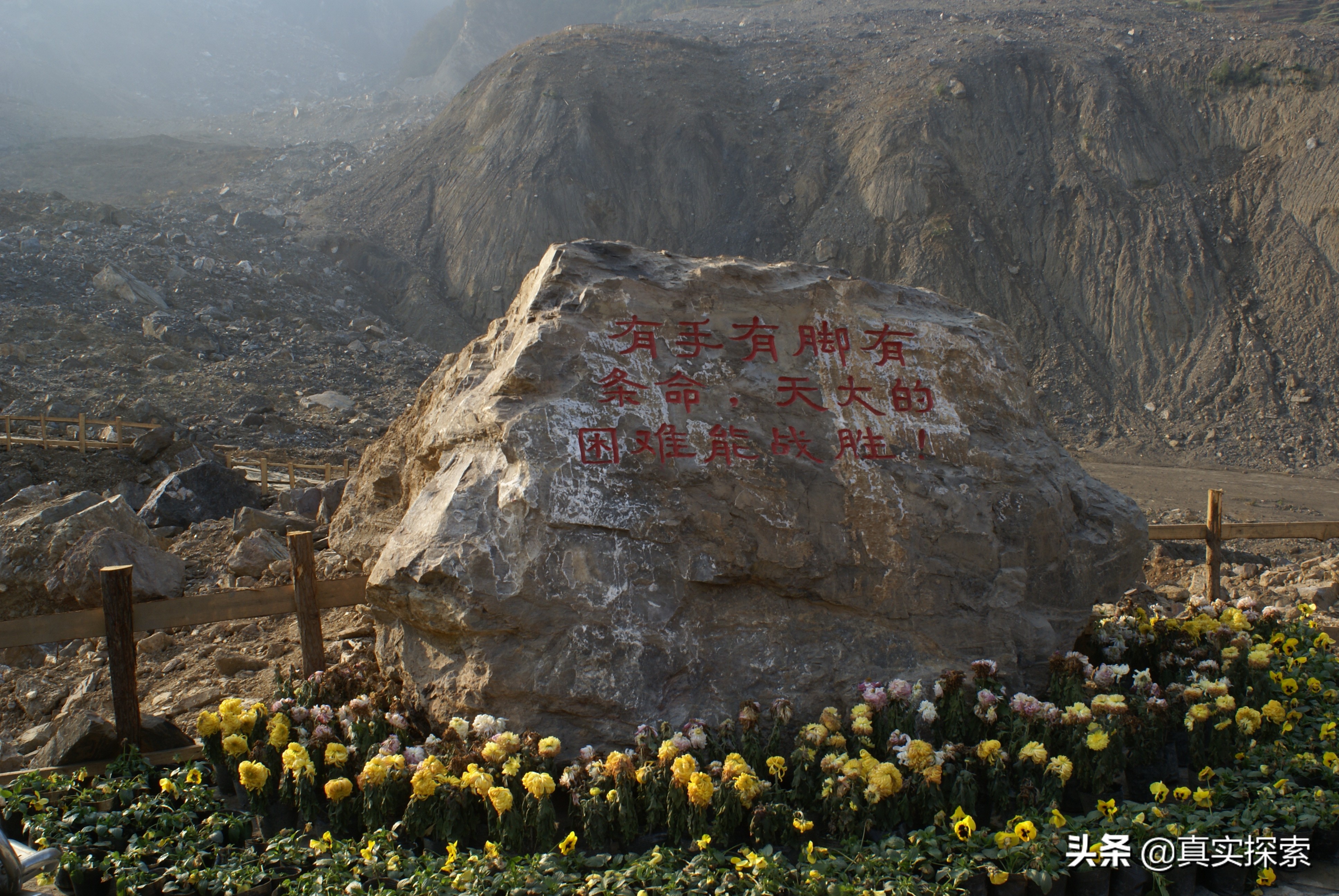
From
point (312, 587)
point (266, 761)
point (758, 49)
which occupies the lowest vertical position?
point (266, 761)

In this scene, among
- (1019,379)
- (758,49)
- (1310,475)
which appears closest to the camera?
(1019,379)

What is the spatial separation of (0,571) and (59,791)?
426 centimetres

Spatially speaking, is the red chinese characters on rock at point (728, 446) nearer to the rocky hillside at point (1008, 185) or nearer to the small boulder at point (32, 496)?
the small boulder at point (32, 496)

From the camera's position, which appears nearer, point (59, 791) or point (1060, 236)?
point (59, 791)

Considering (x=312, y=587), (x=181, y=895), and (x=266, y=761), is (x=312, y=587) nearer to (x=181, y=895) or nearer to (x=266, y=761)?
(x=266, y=761)

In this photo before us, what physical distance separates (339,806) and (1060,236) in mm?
22870

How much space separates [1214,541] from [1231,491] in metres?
10.7

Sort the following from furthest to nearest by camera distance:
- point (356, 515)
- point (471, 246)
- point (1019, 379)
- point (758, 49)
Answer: point (758, 49) → point (471, 246) → point (356, 515) → point (1019, 379)

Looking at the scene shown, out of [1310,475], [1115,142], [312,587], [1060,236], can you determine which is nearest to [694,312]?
[312,587]

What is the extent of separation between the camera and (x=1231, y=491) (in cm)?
1619

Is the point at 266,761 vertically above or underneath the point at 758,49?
underneath

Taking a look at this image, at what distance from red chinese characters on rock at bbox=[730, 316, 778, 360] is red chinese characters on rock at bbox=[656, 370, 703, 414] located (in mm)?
394

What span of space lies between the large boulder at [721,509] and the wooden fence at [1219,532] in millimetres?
2101

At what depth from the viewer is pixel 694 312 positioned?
5.04 m
